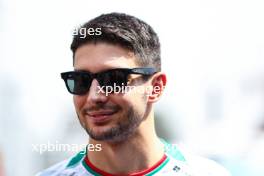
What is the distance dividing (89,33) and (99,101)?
517 mm

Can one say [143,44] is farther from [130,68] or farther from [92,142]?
[92,142]

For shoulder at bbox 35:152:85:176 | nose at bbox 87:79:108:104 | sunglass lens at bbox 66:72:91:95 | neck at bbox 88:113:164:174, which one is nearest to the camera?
nose at bbox 87:79:108:104

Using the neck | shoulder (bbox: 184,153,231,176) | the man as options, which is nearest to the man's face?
the man

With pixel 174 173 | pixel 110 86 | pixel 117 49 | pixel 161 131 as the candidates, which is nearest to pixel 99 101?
pixel 110 86

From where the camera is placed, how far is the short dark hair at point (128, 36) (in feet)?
11.8

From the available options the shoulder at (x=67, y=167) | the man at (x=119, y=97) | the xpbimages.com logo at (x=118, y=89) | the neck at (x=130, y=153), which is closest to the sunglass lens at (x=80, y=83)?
the man at (x=119, y=97)

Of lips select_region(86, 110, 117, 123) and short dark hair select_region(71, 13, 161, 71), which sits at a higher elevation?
short dark hair select_region(71, 13, 161, 71)

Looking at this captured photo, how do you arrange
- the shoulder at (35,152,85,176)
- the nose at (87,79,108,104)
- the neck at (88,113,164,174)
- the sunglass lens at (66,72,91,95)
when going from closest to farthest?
the nose at (87,79,108,104) < the sunglass lens at (66,72,91,95) < the neck at (88,113,164,174) < the shoulder at (35,152,85,176)

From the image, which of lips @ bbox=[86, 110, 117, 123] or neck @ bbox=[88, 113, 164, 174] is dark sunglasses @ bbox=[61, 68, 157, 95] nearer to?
lips @ bbox=[86, 110, 117, 123]

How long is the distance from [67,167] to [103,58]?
959mm

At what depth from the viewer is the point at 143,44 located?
3723 mm

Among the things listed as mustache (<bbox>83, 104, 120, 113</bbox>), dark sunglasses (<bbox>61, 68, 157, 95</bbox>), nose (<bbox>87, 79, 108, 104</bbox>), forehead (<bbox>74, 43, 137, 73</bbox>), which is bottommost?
mustache (<bbox>83, 104, 120, 113</bbox>)

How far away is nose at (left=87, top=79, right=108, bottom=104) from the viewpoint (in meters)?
3.47

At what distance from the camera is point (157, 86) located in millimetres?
3869
